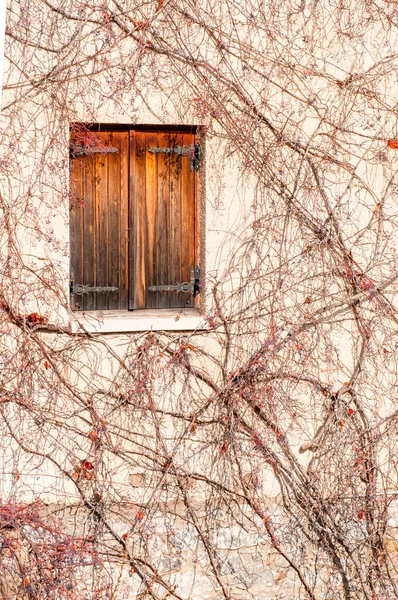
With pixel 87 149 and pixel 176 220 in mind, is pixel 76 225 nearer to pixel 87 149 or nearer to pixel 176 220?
pixel 87 149

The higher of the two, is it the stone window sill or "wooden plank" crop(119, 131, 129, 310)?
"wooden plank" crop(119, 131, 129, 310)

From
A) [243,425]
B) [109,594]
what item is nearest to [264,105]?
[243,425]

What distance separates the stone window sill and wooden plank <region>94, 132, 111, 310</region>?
126 mm

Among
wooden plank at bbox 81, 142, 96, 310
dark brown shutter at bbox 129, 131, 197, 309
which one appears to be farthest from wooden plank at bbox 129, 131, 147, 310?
wooden plank at bbox 81, 142, 96, 310

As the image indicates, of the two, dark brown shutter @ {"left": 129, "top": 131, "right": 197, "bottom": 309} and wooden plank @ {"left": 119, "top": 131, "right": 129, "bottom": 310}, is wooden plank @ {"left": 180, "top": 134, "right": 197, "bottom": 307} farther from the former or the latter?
Result: wooden plank @ {"left": 119, "top": 131, "right": 129, "bottom": 310}

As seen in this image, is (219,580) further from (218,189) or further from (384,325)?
(218,189)

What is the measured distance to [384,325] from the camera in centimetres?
591

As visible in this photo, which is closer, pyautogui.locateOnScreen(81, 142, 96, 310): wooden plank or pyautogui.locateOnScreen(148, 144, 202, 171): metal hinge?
pyautogui.locateOnScreen(81, 142, 96, 310): wooden plank

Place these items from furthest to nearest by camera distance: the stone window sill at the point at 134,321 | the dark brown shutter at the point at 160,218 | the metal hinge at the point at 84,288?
the dark brown shutter at the point at 160,218
the metal hinge at the point at 84,288
the stone window sill at the point at 134,321

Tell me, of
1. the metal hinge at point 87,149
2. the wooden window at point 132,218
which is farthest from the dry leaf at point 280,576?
the metal hinge at point 87,149

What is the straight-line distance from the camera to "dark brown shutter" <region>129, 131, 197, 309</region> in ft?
18.5

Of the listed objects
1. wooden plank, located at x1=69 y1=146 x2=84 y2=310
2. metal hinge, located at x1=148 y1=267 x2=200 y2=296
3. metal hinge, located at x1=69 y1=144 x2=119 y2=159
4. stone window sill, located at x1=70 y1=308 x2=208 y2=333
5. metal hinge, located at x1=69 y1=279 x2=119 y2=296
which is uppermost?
metal hinge, located at x1=69 y1=144 x2=119 y2=159

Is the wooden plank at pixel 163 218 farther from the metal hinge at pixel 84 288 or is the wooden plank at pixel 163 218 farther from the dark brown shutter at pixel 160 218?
the metal hinge at pixel 84 288

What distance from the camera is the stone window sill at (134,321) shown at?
213 inches
